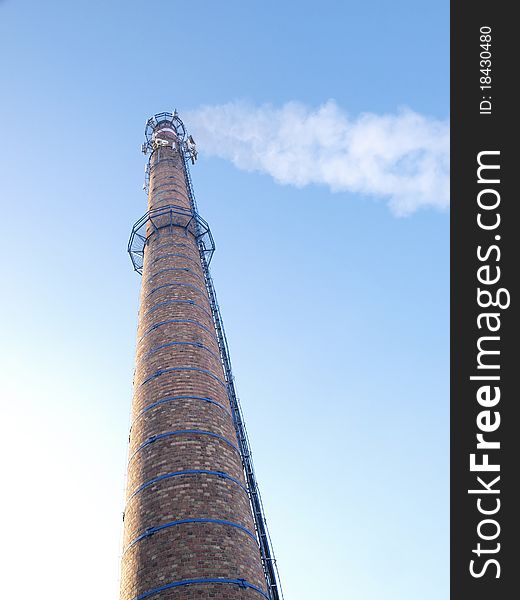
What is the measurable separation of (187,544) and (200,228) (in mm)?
10651

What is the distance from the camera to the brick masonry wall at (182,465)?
8.15m

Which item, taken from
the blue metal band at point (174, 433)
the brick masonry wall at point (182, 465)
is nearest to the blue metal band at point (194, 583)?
the brick masonry wall at point (182, 465)

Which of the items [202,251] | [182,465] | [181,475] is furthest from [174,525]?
[202,251]

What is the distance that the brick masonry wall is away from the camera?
8.15 m

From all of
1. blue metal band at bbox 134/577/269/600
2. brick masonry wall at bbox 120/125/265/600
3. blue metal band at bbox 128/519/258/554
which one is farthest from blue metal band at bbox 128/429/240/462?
blue metal band at bbox 134/577/269/600

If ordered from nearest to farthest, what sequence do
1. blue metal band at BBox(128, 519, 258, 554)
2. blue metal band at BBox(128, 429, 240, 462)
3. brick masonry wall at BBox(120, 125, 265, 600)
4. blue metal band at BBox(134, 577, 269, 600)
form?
1. blue metal band at BBox(134, 577, 269, 600)
2. brick masonry wall at BBox(120, 125, 265, 600)
3. blue metal band at BBox(128, 519, 258, 554)
4. blue metal band at BBox(128, 429, 240, 462)

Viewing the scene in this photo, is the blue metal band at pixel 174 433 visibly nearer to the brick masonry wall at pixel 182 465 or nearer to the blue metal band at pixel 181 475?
the brick masonry wall at pixel 182 465

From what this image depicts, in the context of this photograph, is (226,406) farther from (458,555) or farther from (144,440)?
(458,555)

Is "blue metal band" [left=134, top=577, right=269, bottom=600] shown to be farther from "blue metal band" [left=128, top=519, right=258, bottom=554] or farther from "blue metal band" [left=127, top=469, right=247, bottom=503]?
"blue metal band" [left=127, top=469, right=247, bottom=503]

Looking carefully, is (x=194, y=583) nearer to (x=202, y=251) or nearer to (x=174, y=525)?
(x=174, y=525)

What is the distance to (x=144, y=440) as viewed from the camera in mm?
10211

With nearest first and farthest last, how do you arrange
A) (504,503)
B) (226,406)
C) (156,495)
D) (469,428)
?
1. (504,503)
2. (469,428)
3. (156,495)
4. (226,406)

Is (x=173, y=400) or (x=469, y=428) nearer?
(x=469, y=428)

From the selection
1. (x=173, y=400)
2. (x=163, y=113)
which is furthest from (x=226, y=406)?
(x=163, y=113)
